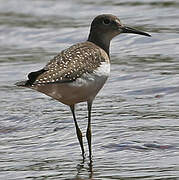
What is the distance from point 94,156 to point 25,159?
78cm

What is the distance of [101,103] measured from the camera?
11375 millimetres

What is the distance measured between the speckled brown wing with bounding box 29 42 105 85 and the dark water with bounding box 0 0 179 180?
953 mm

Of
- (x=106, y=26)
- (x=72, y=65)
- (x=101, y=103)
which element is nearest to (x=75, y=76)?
(x=72, y=65)

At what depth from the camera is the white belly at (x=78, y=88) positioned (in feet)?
27.5

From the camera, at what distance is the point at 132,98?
1147cm

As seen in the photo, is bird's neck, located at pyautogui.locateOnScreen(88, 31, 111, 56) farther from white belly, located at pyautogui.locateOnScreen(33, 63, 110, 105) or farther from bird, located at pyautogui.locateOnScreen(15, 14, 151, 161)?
white belly, located at pyautogui.locateOnScreen(33, 63, 110, 105)

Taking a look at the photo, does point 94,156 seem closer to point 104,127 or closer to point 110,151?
point 110,151

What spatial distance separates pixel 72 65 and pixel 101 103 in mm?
2858

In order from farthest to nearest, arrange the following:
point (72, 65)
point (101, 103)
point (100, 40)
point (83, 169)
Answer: point (101, 103), point (100, 40), point (72, 65), point (83, 169)

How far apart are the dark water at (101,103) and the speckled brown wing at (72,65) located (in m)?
0.95

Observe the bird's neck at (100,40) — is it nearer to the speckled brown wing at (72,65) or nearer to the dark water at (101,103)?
the speckled brown wing at (72,65)

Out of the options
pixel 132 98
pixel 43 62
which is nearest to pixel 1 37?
pixel 43 62

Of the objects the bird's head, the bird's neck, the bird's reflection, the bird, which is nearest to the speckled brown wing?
the bird

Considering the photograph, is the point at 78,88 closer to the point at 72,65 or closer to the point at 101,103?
the point at 72,65
